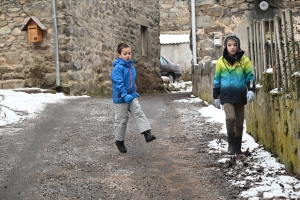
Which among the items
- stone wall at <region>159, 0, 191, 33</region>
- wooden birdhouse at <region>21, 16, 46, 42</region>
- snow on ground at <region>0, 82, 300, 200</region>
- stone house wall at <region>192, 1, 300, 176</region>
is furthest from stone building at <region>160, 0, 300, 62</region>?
stone wall at <region>159, 0, 191, 33</region>

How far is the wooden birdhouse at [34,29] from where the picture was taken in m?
11.8

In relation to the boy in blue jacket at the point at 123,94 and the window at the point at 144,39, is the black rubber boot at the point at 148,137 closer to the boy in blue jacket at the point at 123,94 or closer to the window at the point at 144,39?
the boy in blue jacket at the point at 123,94

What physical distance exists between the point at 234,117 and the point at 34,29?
7581 mm

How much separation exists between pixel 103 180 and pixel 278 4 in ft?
24.1

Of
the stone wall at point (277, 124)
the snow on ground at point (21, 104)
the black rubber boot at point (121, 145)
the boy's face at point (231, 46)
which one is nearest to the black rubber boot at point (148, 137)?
the black rubber boot at point (121, 145)

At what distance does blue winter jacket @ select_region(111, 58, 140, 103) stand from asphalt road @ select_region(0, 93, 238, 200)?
65 cm

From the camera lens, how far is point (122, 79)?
570 cm

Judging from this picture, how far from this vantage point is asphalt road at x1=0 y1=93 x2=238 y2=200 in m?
Result: 4.23

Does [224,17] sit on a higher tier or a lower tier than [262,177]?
higher

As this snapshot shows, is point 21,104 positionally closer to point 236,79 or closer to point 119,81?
point 119,81

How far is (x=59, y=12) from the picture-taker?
11.9 meters

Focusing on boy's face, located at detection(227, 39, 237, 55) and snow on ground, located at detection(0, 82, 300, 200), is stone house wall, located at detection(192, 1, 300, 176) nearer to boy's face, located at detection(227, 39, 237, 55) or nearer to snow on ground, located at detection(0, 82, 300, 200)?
snow on ground, located at detection(0, 82, 300, 200)

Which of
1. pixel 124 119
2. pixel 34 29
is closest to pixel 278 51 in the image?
pixel 124 119

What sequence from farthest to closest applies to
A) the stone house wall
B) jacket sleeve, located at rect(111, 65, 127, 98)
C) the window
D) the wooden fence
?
the window
jacket sleeve, located at rect(111, 65, 127, 98)
the wooden fence
the stone house wall
